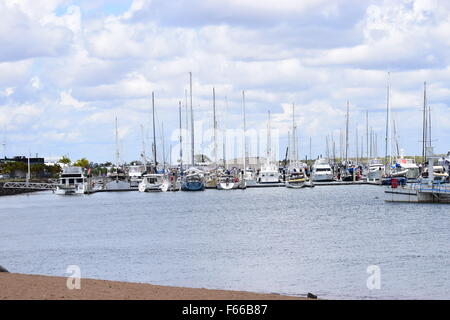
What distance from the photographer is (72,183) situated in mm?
144250

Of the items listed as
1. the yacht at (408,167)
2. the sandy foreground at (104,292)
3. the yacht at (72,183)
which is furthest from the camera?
the yacht at (72,183)

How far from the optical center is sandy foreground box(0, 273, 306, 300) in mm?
24859

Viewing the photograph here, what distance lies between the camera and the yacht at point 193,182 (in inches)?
5315

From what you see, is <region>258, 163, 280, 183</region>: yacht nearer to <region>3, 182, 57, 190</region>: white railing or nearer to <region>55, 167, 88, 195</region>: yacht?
<region>55, 167, 88, 195</region>: yacht

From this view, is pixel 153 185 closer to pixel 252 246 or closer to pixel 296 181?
pixel 296 181

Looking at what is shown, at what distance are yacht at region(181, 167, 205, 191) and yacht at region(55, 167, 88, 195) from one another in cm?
1891

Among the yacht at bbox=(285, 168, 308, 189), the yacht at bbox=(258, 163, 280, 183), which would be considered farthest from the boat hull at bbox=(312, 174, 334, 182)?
the yacht at bbox=(285, 168, 308, 189)

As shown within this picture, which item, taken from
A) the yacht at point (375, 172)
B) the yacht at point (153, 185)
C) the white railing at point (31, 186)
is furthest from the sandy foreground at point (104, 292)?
the white railing at point (31, 186)

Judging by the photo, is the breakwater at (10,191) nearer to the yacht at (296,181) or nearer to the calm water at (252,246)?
the yacht at (296,181)

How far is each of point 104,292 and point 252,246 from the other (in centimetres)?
2688

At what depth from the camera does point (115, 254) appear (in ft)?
162

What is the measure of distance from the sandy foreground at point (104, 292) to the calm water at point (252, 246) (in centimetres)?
672
